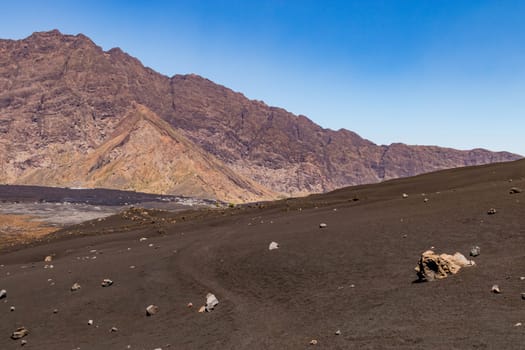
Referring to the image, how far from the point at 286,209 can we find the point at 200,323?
74.8 feet

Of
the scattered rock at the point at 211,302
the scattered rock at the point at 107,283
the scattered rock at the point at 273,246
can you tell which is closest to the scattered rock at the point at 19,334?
the scattered rock at the point at 107,283

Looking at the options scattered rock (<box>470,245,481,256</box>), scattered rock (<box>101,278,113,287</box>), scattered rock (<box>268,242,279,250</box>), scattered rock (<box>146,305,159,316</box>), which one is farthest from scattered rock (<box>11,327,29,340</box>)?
scattered rock (<box>470,245,481,256</box>)

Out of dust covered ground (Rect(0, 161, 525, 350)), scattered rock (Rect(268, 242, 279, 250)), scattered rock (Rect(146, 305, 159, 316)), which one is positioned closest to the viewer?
dust covered ground (Rect(0, 161, 525, 350))

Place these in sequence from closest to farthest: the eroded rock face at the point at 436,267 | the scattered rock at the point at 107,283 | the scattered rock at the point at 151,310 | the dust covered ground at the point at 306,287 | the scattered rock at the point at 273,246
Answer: the dust covered ground at the point at 306,287 → the eroded rock face at the point at 436,267 → the scattered rock at the point at 151,310 → the scattered rock at the point at 107,283 → the scattered rock at the point at 273,246

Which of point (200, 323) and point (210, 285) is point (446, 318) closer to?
point (200, 323)

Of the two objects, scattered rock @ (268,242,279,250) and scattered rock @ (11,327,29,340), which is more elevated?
scattered rock @ (268,242,279,250)

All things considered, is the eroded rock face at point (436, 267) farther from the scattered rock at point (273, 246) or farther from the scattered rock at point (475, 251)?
the scattered rock at point (273, 246)

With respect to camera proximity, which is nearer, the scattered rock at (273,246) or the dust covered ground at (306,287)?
the dust covered ground at (306,287)

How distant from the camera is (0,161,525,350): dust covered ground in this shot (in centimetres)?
1051

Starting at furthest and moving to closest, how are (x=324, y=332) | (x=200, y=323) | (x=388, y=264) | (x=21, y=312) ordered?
(x=21, y=312) < (x=388, y=264) < (x=200, y=323) < (x=324, y=332)

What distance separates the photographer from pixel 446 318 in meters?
10.2

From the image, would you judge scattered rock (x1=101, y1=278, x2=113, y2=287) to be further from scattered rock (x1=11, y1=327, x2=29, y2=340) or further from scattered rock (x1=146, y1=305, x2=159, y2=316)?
scattered rock (x1=146, y1=305, x2=159, y2=316)

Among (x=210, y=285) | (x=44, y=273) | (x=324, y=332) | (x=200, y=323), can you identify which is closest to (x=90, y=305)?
(x=210, y=285)

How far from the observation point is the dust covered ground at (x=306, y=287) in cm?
1051
